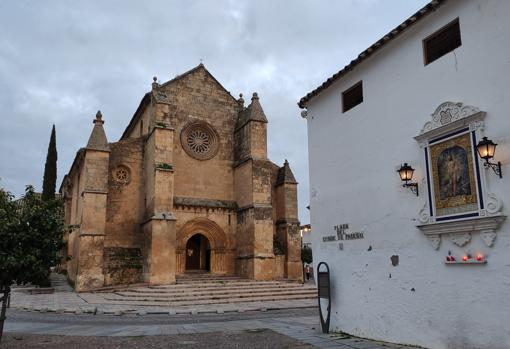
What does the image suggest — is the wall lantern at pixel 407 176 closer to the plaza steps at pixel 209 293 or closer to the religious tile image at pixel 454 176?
the religious tile image at pixel 454 176

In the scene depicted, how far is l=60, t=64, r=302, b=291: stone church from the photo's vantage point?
892 inches

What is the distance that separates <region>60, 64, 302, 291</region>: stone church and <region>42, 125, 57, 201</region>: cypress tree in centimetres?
173

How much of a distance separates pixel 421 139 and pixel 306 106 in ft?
15.7

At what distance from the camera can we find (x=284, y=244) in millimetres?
27156

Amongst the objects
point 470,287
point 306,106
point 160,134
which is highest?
point 160,134

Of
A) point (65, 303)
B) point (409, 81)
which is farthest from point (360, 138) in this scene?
point (65, 303)

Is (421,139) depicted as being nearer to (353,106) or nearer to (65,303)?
(353,106)

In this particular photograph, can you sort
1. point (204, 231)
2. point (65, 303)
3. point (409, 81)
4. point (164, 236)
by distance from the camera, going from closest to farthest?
point (409, 81), point (65, 303), point (164, 236), point (204, 231)

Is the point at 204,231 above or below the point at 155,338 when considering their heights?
above

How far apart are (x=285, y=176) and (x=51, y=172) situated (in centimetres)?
1548

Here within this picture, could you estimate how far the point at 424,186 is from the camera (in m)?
8.20

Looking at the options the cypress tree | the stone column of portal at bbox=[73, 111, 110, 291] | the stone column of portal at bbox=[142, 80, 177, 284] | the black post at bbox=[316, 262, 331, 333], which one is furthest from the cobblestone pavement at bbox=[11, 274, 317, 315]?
the cypress tree

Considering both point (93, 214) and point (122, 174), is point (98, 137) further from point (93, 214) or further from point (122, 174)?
point (93, 214)

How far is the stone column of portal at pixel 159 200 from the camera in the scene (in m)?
21.7
